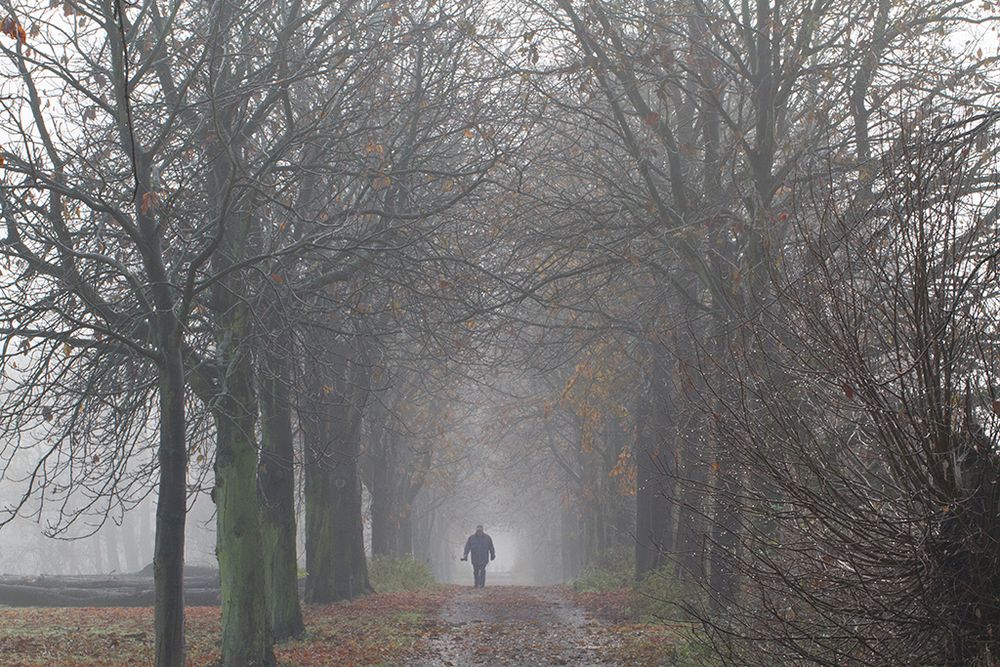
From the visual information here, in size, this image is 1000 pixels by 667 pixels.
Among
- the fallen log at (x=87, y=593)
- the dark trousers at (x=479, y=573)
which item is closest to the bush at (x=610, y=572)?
the dark trousers at (x=479, y=573)

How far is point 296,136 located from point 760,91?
5458mm

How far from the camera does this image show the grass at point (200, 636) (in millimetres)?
12508

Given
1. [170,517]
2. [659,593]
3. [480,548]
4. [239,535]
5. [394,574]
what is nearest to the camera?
[170,517]

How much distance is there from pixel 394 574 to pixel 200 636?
1224cm

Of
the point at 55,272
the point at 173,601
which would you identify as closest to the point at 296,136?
the point at 55,272

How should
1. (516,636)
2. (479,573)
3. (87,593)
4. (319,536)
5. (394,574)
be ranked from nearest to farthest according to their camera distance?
(516,636)
(319,536)
(87,593)
(394,574)
(479,573)

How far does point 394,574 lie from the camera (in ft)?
88.8

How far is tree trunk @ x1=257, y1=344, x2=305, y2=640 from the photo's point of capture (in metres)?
14.1

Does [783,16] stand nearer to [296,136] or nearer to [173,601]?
[296,136]

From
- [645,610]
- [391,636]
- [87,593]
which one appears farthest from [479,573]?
[391,636]

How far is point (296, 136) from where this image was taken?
9.09 meters

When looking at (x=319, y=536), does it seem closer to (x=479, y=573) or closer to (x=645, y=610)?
(x=645, y=610)

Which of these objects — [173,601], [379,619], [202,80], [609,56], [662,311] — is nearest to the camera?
[173,601]

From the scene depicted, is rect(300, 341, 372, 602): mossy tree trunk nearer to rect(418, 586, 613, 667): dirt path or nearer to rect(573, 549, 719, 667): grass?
rect(418, 586, 613, 667): dirt path
